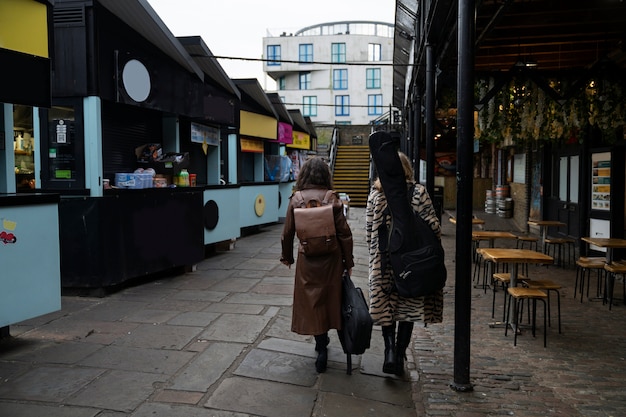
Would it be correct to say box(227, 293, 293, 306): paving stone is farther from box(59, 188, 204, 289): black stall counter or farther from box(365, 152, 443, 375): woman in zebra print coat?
box(365, 152, 443, 375): woman in zebra print coat

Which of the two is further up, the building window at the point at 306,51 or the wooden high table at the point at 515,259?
the building window at the point at 306,51

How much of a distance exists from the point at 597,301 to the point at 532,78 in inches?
130

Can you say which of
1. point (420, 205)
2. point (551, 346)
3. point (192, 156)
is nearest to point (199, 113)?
point (192, 156)

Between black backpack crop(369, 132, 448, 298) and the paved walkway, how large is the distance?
0.84 metres

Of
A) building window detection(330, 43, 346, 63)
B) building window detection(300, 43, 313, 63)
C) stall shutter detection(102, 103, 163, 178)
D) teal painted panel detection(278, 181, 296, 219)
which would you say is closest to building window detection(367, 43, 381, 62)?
building window detection(330, 43, 346, 63)

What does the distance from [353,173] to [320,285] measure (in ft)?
76.2

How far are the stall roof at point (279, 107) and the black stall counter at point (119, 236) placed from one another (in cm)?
749

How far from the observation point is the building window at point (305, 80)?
172 ft

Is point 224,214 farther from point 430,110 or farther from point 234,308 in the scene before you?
point 430,110

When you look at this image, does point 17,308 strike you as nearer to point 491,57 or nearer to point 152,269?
point 152,269

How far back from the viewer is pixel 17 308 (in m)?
4.67

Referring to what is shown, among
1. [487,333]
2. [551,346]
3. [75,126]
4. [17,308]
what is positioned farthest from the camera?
[75,126]

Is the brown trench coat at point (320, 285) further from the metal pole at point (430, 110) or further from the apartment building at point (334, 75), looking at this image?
→ the apartment building at point (334, 75)

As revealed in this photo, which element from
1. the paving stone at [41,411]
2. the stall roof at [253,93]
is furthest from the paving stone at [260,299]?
the stall roof at [253,93]
